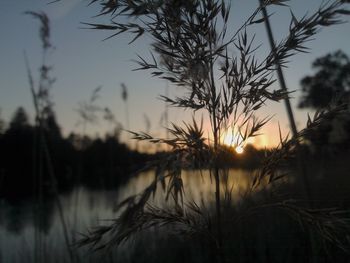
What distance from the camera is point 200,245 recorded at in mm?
3752

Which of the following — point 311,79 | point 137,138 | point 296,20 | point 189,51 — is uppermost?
point 311,79

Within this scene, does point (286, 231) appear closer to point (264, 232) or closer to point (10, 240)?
point (264, 232)

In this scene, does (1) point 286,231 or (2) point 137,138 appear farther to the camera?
(1) point 286,231

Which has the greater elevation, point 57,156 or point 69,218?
point 57,156

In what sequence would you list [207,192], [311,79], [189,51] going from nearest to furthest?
[189,51]
[207,192]
[311,79]

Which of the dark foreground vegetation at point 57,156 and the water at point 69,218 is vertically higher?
the dark foreground vegetation at point 57,156

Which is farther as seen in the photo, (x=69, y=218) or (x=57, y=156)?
(x=57, y=156)

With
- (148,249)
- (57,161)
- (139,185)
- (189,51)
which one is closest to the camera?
(189,51)

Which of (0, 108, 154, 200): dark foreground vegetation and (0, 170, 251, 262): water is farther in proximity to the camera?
(0, 108, 154, 200): dark foreground vegetation

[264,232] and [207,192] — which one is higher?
[207,192]

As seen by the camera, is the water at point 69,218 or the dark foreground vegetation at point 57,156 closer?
the water at point 69,218

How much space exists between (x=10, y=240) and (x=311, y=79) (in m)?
22.3

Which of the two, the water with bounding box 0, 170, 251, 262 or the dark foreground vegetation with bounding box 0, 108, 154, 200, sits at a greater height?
the dark foreground vegetation with bounding box 0, 108, 154, 200

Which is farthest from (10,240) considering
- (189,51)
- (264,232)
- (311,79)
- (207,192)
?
(311,79)
